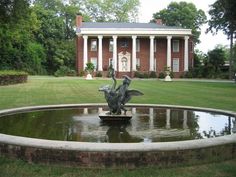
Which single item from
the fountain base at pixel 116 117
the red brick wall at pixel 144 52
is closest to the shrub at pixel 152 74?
the red brick wall at pixel 144 52

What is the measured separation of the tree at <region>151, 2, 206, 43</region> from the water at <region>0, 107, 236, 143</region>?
71052mm

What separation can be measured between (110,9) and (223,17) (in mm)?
54872

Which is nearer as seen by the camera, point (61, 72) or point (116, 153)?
point (116, 153)

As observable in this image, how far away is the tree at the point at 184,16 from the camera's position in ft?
274

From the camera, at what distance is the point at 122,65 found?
64.4 meters

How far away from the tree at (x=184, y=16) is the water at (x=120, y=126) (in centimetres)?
7105

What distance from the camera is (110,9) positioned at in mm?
90125

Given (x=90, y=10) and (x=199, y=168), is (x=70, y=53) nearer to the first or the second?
(x=90, y=10)

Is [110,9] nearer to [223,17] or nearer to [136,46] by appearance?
[136,46]

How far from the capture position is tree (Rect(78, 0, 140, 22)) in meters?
89.0

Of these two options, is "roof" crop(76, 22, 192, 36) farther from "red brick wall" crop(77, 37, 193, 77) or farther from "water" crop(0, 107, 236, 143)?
"water" crop(0, 107, 236, 143)

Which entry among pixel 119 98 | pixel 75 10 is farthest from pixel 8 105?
pixel 75 10

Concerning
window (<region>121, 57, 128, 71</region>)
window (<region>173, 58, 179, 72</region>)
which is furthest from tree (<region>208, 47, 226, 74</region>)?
window (<region>121, 57, 128, 71</region>)

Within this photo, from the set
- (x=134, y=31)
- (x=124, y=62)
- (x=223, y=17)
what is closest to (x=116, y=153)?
(x=223, y=17)
